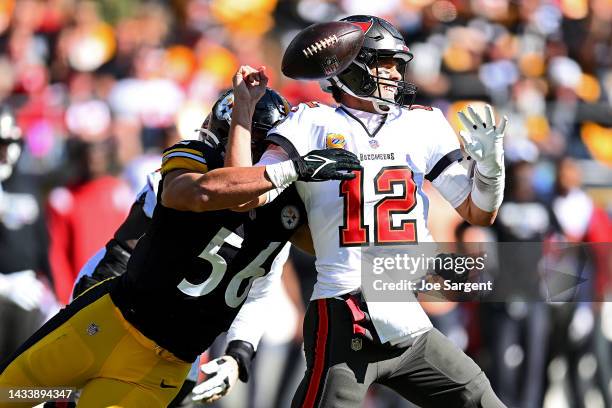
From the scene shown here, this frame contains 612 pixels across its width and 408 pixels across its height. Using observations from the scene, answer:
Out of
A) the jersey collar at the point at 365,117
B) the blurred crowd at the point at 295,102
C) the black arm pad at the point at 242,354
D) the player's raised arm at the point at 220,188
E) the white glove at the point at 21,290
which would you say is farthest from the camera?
the blurred crowd at the point at 295,102

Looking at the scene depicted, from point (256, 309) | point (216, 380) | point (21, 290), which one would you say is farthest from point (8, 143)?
point (216, 380)

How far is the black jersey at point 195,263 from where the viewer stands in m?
3.66

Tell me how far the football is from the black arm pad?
3.55ft

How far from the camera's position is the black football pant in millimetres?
3613

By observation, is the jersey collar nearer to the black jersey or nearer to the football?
the football

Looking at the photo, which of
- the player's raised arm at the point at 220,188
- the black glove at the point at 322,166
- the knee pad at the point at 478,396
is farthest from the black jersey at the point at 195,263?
the knee pad at the point at 478,396

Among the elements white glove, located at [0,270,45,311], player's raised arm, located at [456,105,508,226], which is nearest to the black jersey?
player's raised arm, located at [456,105,508,226]

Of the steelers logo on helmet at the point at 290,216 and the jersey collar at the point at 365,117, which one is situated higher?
the jersey collar at the point at 365,117

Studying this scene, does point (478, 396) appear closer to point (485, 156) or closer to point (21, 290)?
point (485, 156)

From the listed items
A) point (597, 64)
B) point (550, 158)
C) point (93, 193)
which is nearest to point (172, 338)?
point (93, 193)

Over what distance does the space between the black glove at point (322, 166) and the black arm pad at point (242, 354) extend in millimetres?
981

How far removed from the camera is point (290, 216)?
12.5ft

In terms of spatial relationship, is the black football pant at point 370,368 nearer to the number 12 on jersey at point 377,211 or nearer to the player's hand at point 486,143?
the number 12 on jersey at point 377,211

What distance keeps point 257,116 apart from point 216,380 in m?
0.95
